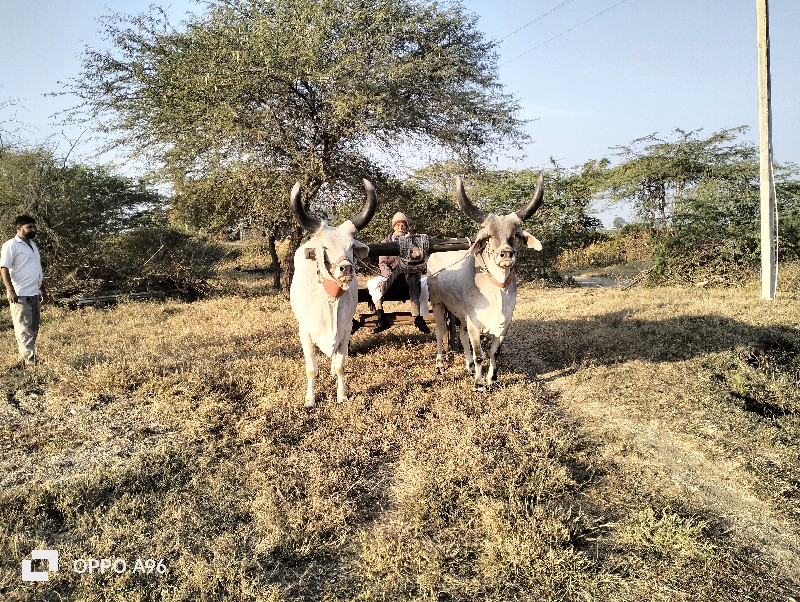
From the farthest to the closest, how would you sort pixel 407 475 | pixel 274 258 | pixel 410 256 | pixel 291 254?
pixel 274 258, pixel 291 254, pixel 410 256, pixel 407 475

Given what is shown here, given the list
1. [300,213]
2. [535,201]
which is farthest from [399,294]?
[535,201]

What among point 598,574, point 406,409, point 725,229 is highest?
point 725,229

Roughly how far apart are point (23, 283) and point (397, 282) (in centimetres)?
480

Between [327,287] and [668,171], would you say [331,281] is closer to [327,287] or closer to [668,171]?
[327,287]

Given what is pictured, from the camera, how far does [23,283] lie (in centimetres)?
677

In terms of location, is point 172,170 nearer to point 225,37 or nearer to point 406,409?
point 225,37

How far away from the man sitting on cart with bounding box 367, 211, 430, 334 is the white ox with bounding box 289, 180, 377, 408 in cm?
82

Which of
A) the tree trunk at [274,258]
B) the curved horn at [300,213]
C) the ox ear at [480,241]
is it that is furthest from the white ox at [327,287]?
the tree trunk at [274,258]

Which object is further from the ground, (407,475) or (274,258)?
(274,258)

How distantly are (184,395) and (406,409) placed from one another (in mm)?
2343

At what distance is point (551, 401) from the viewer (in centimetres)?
568

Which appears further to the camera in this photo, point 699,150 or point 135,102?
point 699,150

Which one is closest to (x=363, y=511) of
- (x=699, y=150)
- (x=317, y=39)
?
(x=317, y=39)

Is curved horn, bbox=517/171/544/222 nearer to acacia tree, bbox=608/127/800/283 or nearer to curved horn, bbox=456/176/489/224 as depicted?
curved horn, bbox=456/176/489/224
